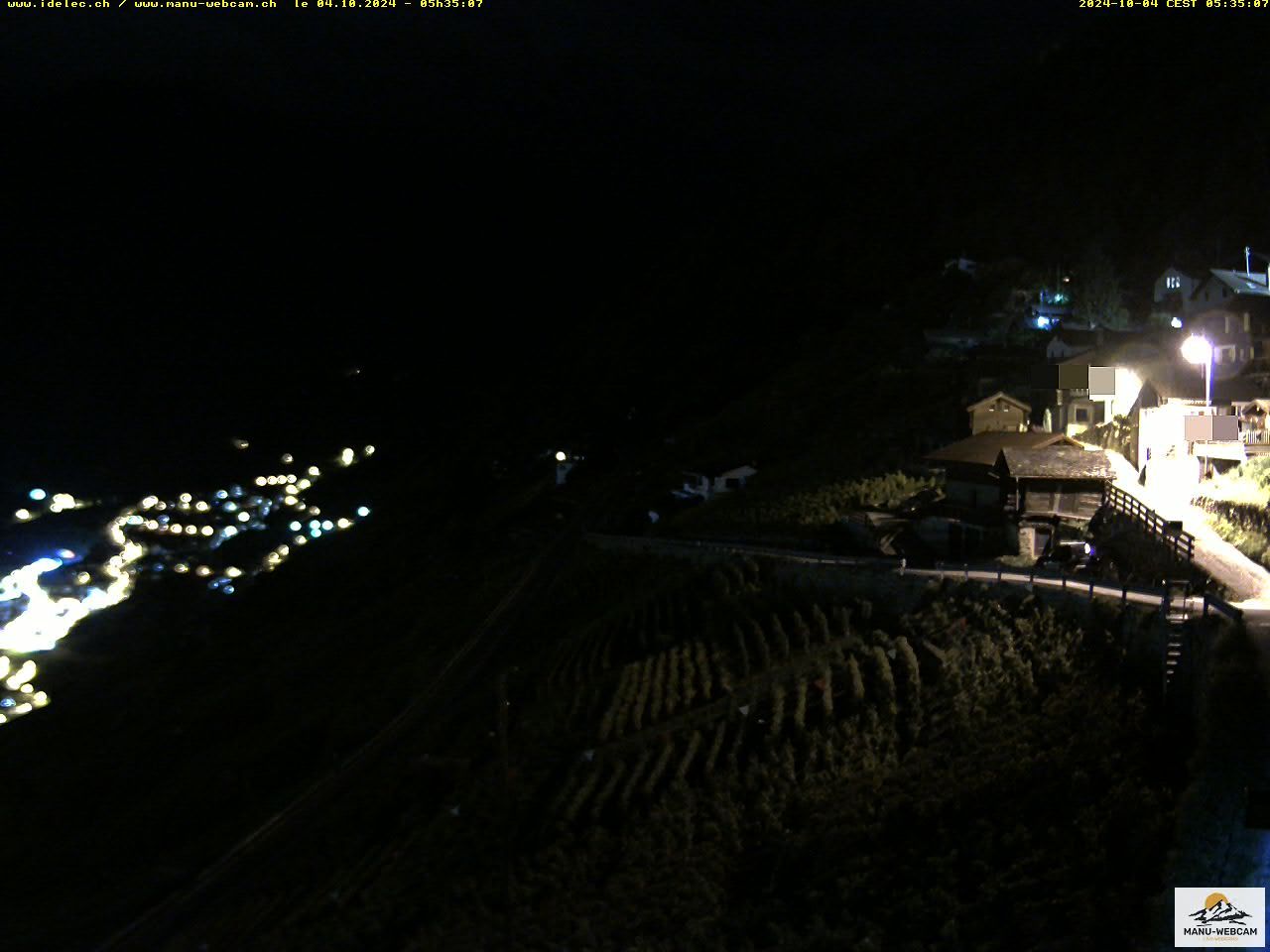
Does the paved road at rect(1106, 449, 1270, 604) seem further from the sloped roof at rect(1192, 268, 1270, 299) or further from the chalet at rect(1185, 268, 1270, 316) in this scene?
the sloped roof at rect(1192, 268, 1270, 299)

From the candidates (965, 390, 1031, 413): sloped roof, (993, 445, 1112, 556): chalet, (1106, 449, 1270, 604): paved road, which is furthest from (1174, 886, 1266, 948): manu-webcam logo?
(965, 390, 1031, 413): sloped roof

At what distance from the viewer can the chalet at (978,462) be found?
20156 millimetres

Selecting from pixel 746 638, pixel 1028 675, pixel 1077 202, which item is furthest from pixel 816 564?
pixel 1077 202

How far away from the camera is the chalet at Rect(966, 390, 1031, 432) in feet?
87.3

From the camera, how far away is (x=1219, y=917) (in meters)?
7.46

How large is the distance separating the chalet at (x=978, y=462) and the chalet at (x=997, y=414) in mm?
2720

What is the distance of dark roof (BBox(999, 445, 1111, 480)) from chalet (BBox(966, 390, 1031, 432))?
6675 mm

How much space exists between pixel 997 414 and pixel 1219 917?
2093 centimetres

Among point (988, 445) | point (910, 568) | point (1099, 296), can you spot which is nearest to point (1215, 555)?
point (910, 568)

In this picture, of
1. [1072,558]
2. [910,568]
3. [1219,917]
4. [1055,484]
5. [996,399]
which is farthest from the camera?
[996,399]

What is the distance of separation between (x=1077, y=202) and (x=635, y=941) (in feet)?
187

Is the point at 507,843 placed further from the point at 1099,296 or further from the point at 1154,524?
the point at 1099,296

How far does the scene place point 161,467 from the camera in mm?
83500

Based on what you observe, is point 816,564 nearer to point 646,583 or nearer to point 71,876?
point 646,583
